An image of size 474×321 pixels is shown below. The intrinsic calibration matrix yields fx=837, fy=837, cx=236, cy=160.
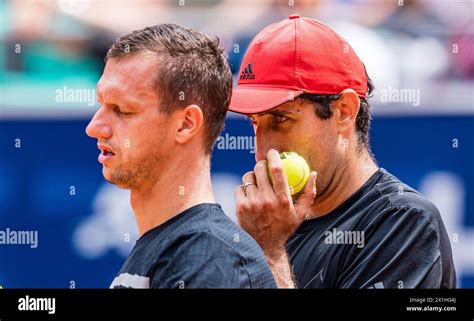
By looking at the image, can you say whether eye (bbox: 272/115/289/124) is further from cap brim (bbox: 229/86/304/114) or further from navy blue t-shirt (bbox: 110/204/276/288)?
navy blue t-shirt (bbox: 110/204/276/288)

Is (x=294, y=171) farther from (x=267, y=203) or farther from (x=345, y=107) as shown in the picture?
(x=345, y=107)

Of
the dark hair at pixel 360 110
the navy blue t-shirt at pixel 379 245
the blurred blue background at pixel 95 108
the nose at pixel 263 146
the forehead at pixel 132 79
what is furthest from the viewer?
the blurred blue background at pixel 95 108

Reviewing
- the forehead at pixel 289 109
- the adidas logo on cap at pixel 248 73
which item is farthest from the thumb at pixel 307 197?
the adidas logo on cap at pixel 248 73

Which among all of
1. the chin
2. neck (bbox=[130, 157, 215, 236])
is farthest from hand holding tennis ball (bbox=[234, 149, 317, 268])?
the chin

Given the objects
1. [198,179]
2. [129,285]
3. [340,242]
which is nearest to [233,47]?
[340,242]

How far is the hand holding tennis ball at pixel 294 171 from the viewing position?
3469mm

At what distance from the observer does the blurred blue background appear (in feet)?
14.5

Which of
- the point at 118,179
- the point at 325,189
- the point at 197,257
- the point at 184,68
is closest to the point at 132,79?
the point at 184,68

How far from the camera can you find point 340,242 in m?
3.48

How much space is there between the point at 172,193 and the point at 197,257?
343mm

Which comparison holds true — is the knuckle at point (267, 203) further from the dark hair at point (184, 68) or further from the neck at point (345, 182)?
the dark hair at point (184, 68)
